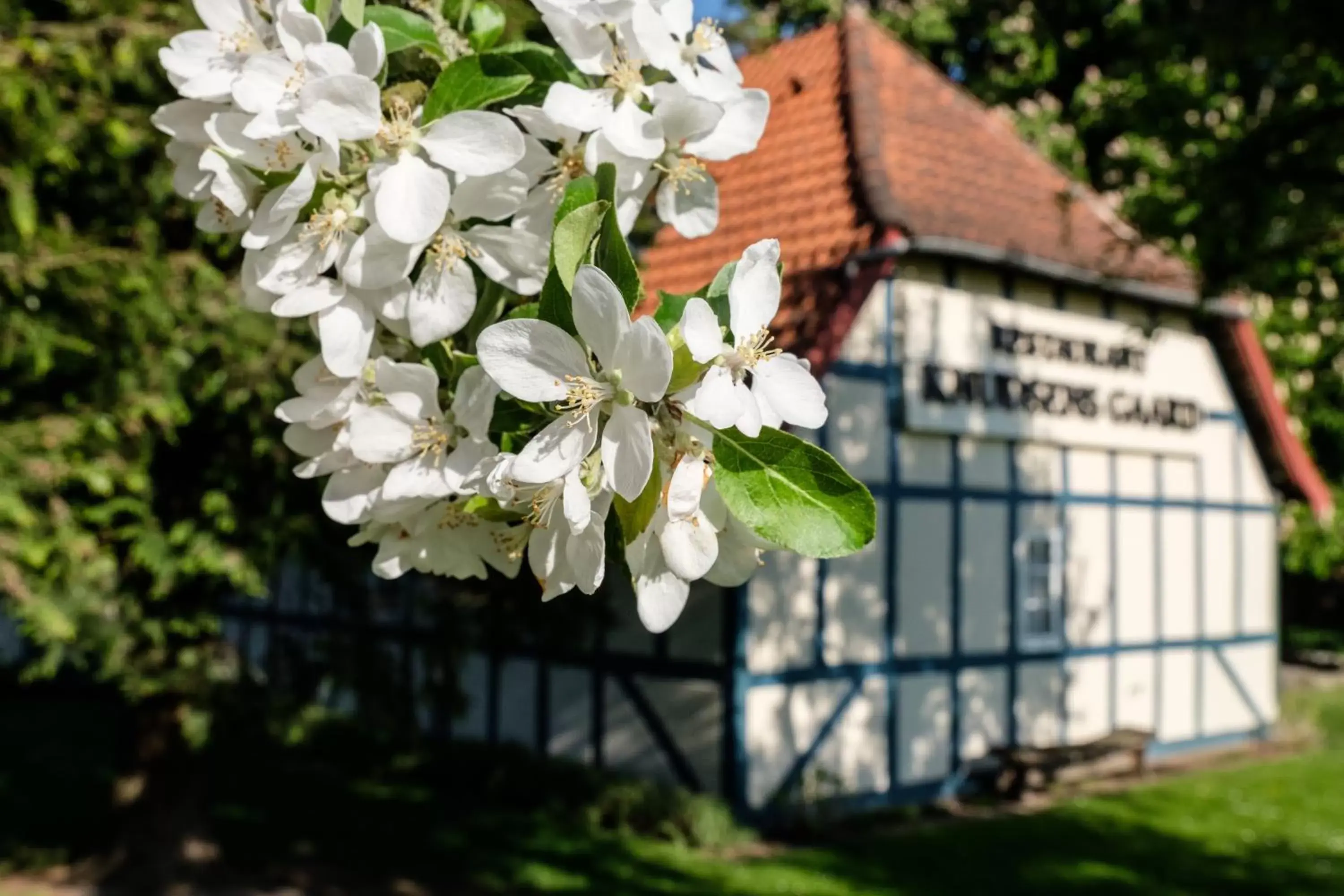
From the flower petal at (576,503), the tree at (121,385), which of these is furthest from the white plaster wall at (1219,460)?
the flower petal at (576,503)

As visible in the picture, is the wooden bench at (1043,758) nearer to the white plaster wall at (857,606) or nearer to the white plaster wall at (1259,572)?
the white plaster wall at (857,606)

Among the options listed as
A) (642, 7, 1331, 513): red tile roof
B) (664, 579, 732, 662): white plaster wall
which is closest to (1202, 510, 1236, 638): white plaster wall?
(642, 7, 1331, 513): red tile roof

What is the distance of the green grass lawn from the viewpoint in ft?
26.2

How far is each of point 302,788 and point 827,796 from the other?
426 centimetres

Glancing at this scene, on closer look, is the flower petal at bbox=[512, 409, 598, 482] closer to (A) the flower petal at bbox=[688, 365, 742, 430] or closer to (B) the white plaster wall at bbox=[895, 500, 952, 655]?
(A) the flower petal at bbox=[688, 365, 742, 430]

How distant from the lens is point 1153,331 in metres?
5.75

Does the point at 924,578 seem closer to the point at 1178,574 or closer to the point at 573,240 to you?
the point at 1178,574

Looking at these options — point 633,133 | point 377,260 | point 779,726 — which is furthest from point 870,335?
point 377,260

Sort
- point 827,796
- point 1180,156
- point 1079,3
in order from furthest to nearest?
point 1079,3
point 827,796
point 1180,156

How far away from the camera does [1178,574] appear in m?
12.5

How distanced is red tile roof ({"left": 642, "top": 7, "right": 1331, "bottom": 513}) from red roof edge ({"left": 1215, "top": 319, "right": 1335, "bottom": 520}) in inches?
0.6

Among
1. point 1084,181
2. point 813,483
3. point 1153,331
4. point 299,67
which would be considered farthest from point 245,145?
point 1084,181

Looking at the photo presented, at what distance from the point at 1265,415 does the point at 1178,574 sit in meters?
1.84

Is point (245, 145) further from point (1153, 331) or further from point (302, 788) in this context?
point (302, 788)
